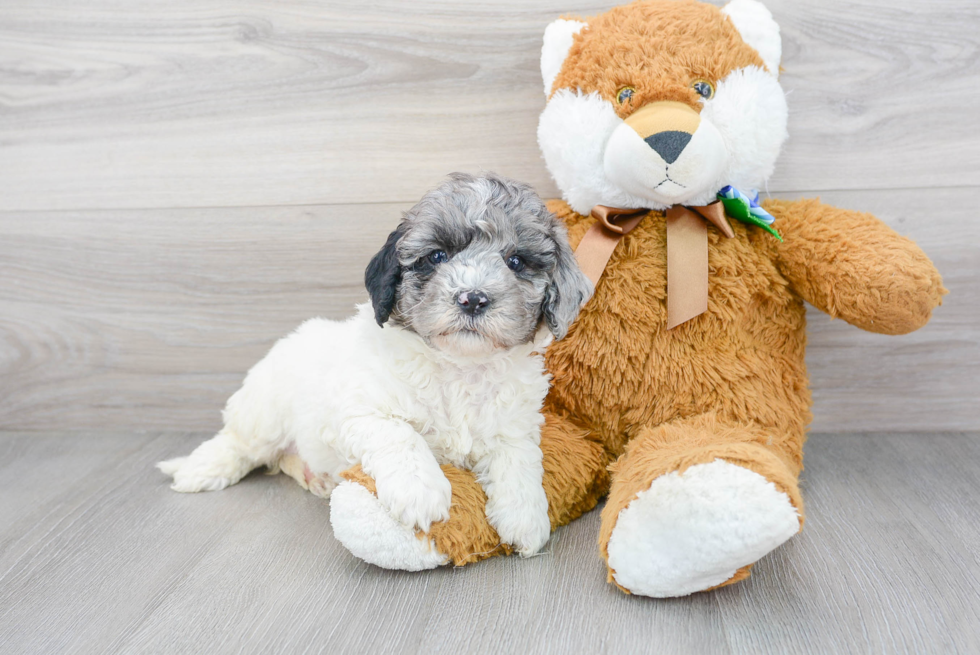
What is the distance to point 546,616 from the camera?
1198mm

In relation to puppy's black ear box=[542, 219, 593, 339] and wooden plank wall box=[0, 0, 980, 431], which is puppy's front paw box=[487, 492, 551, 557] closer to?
puppy's black ear box=[542, 219, 593, 339]

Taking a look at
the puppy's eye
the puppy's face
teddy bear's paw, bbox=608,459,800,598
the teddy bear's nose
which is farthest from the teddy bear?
the puppy's eye

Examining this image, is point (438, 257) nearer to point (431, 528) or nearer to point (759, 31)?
point (431, 528)

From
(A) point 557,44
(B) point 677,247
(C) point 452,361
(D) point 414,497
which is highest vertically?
(A) point 557,44

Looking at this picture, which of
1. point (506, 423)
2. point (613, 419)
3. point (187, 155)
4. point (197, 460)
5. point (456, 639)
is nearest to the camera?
point (456, 639)

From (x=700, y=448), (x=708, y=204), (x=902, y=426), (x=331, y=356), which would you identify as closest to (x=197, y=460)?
(x=331, y=356)

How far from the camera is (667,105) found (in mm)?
1432

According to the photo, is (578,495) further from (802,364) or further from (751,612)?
(802,364)

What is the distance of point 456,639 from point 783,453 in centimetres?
76

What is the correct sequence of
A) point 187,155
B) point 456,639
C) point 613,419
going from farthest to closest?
point 187,155
point 613,419
point 456,639

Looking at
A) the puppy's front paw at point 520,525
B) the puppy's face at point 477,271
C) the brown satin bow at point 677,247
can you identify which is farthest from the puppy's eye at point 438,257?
the puppy's front paw at point 520,525

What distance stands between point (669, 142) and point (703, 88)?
0.18 metres

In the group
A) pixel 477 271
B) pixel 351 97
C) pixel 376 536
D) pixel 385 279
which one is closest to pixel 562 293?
pixel 477 271

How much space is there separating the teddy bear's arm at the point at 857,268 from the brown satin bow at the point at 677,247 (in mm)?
149
